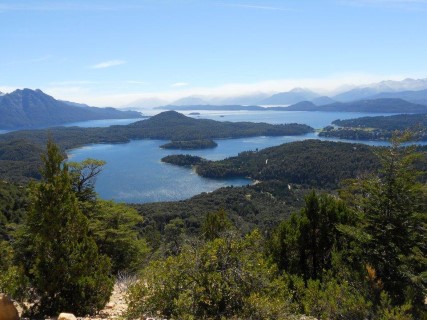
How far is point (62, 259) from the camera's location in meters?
7.79

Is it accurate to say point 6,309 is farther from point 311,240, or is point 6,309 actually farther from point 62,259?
point 311,240

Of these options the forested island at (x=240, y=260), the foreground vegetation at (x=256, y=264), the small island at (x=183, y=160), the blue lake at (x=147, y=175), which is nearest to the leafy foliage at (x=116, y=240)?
the forested island at (x=240, y=260)

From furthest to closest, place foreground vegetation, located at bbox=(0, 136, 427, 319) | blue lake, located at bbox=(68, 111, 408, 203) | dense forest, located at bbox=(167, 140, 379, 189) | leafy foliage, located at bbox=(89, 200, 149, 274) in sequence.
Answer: dense forest, located at bbox=(167, 140, 379, 189) → blue lake, located at bbox=(68, 111, 408, 203) → leafy foliage, located at bbox=(89, 200, 149, 274) → foreground vegetation, located at bbox=(0, 136, 427, 319)

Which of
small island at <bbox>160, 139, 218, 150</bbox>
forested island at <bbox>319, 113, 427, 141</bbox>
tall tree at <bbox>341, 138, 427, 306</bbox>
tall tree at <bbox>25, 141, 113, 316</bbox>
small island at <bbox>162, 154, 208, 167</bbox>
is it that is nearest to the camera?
tall tree at <bbox>25, 141, 113, 316</bbox>

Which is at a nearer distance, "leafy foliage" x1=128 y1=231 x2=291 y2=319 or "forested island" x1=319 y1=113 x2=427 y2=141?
"leafy foliage" x1=128 y1=231 x2=291 y2=319

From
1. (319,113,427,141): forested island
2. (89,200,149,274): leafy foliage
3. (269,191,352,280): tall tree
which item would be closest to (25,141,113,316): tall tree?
(269,191,352,280): tall tree

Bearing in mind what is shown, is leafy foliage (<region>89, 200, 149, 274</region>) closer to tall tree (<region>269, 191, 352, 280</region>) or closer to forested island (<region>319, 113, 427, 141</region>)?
tall tree (<region>269, 191, 352, 280</region>)

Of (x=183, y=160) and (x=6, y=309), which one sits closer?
(x=6, y=309)

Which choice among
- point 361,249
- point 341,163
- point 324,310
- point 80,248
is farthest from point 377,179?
point 341,163

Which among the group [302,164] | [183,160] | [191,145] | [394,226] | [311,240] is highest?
[394,226]

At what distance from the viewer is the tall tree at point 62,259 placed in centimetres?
776

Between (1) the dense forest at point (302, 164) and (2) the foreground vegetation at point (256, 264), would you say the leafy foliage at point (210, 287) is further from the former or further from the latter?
(1) the dense forest at point (302, 164)

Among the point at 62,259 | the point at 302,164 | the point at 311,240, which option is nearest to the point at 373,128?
the point at 302,164

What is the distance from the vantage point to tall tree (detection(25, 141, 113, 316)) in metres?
7.76
